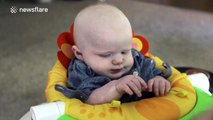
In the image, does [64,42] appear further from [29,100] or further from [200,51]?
[200,51]

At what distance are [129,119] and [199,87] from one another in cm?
20

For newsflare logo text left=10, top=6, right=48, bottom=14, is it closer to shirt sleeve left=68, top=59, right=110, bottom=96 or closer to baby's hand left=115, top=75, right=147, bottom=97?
shirt sleeve left=68, top=59, right=110, bottom=96

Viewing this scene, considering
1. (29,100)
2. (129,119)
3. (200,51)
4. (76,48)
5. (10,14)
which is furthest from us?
(10,14)

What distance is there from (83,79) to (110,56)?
0.23ft

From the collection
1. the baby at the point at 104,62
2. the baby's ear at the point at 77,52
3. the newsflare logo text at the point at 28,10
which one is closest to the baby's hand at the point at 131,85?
the baby at the point at 104,62

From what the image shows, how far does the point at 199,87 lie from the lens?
72 cm

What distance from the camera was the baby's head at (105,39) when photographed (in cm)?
62

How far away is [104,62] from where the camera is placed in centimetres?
63

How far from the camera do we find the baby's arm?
0.57m

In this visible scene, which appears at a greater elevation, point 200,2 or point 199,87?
point 200,2

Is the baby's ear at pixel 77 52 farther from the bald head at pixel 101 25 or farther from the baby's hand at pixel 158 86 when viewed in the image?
the baby's hand at pixel 158 86

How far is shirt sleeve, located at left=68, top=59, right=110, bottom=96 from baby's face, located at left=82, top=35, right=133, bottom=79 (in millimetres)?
12

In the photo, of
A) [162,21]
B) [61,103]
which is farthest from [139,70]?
[162,21]

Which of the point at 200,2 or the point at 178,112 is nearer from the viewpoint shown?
the point at 178,112
